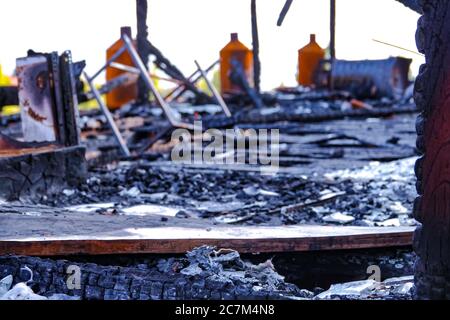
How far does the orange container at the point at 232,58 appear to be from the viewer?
18453 millimetres

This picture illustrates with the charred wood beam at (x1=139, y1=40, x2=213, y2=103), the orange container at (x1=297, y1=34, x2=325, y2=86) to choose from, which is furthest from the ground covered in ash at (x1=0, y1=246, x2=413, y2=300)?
the orange container at (x1=297, y1=34, x2=325, y2=86)

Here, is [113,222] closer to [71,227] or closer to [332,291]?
[71,227]

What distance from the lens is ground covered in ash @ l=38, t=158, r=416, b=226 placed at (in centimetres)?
574

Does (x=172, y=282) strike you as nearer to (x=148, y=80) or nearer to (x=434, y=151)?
(x=434, y=151)

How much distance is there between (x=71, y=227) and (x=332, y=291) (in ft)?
5.22

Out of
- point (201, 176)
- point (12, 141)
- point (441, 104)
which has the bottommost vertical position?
point (201, 176)

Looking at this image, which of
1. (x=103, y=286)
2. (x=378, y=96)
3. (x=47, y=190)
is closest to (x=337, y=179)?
(x=47, y=190)

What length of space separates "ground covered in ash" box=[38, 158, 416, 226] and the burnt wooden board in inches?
37.0

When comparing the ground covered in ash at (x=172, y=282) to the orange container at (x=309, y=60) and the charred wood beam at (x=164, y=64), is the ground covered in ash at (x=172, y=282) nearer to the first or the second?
the charred wood beam at (x=164, y=64)

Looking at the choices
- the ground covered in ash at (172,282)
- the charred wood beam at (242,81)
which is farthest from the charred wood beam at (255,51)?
the ground covered in ash at (172,282)

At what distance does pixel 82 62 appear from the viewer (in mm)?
7945

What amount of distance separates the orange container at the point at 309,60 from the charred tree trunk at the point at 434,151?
17282mm
